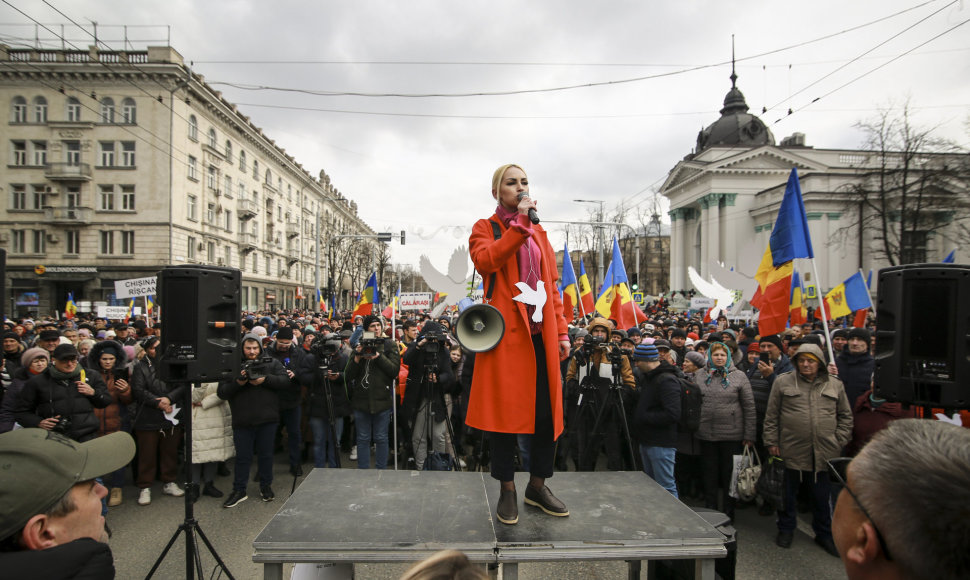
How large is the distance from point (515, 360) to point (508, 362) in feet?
0.15

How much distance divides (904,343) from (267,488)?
6.35 meters

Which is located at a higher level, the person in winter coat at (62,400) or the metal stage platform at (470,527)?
the person in winter coat at (62,400)

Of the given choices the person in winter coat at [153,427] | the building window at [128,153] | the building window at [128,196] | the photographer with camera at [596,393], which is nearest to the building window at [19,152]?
the building window at [128,153]

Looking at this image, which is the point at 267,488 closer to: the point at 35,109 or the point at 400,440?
the point at 400,440

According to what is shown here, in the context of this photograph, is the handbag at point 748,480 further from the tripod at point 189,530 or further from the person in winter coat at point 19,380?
the person in winter coat at point 19,380

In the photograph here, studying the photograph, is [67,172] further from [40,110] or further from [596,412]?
[596,412]

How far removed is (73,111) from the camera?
105 feet

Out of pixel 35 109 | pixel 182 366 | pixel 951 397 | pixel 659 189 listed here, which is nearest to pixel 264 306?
pixel 35 109

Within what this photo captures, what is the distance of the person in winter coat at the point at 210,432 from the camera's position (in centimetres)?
614

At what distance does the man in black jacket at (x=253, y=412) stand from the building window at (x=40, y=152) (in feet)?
124

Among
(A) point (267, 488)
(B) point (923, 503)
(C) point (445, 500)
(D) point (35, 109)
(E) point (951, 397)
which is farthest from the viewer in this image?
(D) point (35, 109)

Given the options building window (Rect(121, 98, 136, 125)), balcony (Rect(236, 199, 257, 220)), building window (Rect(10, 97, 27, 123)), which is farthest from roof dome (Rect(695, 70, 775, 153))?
building window (Rect(10, 97, 27, 123))

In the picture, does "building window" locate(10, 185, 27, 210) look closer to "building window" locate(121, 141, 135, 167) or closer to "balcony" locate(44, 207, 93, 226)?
"balcony" locate(44, 207, 93, 226)

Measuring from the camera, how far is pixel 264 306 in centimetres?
4616
